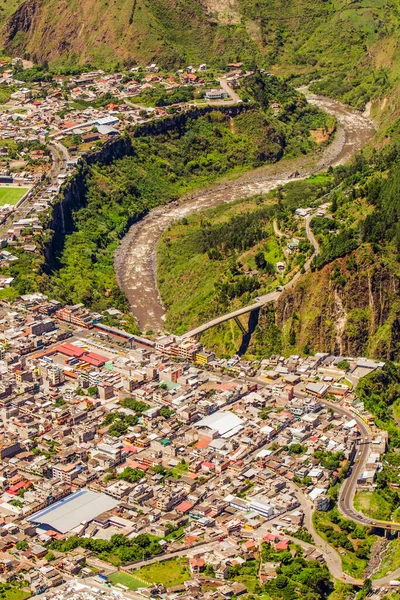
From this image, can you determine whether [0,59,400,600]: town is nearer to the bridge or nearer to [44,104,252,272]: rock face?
the bridge

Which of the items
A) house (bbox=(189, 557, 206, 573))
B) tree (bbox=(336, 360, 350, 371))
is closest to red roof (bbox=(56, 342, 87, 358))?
tree (bbox=(336, 360, 350, 371))

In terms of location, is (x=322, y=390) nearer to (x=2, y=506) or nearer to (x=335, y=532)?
(x=335, y=532)

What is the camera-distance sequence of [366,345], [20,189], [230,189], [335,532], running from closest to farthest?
[335,532] → [366,345] → [20,189] → [230,189]

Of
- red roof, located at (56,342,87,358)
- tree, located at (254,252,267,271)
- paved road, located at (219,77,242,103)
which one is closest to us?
red roof, located at (56,342,87,358)

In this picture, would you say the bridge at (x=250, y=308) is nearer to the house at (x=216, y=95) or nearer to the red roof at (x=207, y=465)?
the red roof at (x=207, y=465)

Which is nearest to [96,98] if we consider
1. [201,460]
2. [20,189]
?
[20,189]

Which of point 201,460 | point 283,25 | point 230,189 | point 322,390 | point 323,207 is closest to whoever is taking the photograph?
point 201,460
